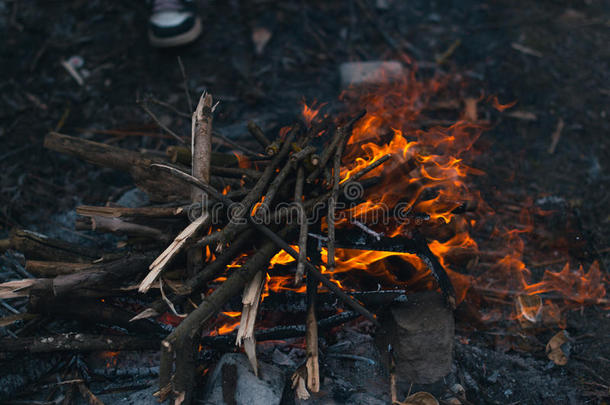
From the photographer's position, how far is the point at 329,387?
2.54 metres

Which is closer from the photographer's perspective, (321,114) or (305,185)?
(305,185)

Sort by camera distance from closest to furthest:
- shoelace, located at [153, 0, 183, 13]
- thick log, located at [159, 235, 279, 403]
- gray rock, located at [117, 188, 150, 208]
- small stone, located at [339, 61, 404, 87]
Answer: thick log, located at [159, 235, 279, 403] → gray rock, located at [117, 188, 150, 208] → small stone, located at [339, 61, 404, 87] → shoelace, located at [153, 0, 183, 13]

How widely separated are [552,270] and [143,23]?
589cm

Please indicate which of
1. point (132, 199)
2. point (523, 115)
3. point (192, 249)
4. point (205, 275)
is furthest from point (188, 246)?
point (523, 115)

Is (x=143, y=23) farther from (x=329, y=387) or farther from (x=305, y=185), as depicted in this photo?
(x=329, y=387)

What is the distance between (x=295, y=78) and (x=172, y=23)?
1.72 meters

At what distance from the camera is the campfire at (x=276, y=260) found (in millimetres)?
2428

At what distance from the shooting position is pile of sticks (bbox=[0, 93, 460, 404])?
2350mm

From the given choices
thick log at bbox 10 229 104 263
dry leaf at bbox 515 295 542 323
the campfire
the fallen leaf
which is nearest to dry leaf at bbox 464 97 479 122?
the fallen leaf

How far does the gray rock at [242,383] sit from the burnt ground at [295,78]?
1.63m

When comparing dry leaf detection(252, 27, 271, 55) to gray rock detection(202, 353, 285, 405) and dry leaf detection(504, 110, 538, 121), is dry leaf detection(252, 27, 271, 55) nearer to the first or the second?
dry leaf detection(504, 110, 538, 121)

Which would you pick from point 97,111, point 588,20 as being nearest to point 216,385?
point 97,111

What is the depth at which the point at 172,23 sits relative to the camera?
531cm

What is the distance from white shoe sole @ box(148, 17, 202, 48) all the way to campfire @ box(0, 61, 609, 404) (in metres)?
2.94
